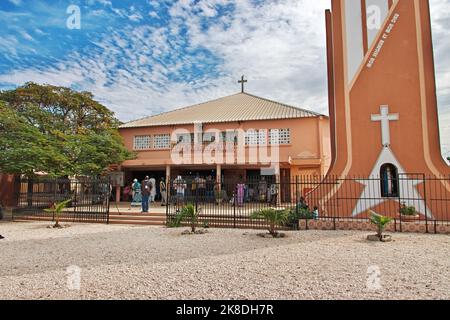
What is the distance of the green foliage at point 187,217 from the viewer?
10.3m

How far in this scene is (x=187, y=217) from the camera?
424 inches

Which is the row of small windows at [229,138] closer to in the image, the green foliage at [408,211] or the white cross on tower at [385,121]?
the white cross on tower at [385,121]

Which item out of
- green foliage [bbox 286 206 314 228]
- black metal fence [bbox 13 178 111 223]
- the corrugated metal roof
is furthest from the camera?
the corrugated metal roof

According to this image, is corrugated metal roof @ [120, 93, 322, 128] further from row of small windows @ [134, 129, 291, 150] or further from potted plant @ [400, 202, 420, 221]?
potted plant @ [400, 202, 420, 221]

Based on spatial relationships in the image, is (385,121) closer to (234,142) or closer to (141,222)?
(141,222)

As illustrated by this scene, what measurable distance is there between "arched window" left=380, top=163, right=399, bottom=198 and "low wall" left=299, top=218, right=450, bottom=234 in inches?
60.9

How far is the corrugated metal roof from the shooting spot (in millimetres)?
21375

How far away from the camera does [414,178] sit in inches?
433

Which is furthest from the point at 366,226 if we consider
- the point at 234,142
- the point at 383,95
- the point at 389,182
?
the point at 234,142

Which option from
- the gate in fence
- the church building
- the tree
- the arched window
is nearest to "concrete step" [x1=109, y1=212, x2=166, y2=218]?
the gate in fence

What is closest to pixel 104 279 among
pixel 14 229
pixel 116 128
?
pixel 14 229

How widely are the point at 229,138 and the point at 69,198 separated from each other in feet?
36.1

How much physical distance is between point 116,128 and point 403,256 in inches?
857
